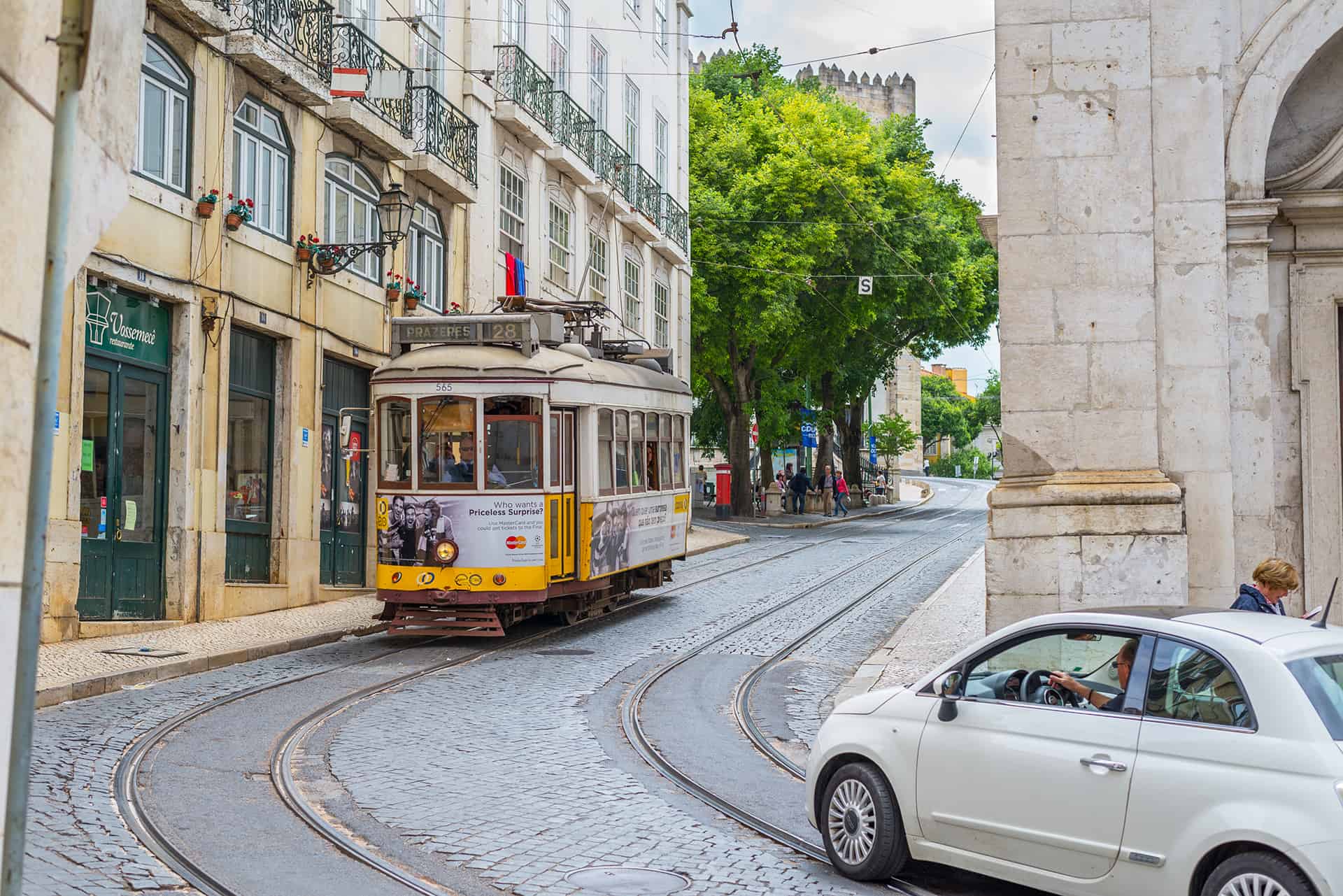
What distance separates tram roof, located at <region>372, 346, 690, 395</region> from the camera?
1517 centimetres

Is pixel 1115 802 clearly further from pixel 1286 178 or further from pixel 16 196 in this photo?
pixel 1286 178

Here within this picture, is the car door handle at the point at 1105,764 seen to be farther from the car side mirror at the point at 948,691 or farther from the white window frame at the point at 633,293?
the white window frame at the point at 633,293

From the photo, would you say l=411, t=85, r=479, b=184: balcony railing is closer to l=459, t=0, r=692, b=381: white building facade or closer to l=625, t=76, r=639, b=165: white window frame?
l=459, t=0, r=692, b=381: white building facade

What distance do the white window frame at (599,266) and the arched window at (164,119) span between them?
14793mm

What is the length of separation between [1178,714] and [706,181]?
39.8 m

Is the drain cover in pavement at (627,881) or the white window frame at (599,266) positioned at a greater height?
the white window frame at (599,266)

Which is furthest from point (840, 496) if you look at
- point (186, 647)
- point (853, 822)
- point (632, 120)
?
point (853, 822)

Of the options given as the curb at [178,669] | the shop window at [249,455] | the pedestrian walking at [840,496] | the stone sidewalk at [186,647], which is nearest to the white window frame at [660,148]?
the pedestrian walking at [840,496]

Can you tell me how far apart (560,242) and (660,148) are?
940cm

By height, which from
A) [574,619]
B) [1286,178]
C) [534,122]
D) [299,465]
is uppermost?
[534,122]

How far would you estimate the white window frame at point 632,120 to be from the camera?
3488cm

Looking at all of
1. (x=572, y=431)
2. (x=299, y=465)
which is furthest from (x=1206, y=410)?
(x=299, y=465)

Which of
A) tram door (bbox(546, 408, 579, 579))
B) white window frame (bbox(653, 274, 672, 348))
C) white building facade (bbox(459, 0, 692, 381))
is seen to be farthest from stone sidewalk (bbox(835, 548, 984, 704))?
white window frame (bbox(653, 274, 672, 348))

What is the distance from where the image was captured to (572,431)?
16.0 metres
